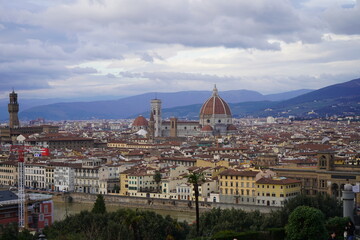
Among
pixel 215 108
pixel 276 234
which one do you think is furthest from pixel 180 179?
pixel 215 108

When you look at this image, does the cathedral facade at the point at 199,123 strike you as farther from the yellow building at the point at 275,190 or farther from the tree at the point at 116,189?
the yellow building at the point at 275,190

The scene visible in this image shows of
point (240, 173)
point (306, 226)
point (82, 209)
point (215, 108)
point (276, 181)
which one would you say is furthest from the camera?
point (215, 108)

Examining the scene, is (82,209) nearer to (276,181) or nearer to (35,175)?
(276,181)

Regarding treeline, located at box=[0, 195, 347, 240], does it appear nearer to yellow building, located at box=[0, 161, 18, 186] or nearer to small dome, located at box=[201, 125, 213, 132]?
yellow building, located at box=[0, 161, 18, 186]

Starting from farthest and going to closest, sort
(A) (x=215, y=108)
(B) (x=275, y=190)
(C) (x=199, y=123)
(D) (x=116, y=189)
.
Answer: (C) (x=199, y=123) → (A) (x=215, y=108) → (D) (x=116, y=189) → (B) (x=275, y=190)

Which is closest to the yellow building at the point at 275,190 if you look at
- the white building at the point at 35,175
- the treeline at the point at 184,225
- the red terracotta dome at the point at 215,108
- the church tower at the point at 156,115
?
the treeline at the point at 184,225

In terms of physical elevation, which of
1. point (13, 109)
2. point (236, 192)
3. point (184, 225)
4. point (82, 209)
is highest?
point (13, 109)
